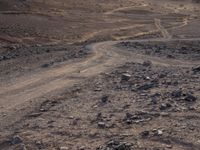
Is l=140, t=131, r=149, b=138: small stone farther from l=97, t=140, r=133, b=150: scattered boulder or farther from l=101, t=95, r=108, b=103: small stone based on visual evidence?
l=101, t=95, r=108, b=103: small stone

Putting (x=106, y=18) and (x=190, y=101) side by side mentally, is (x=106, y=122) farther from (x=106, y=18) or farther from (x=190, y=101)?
(x=106, y=18)

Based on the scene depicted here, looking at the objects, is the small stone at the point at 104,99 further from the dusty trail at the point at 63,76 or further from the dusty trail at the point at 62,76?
the dusty trail at the point at 63,76

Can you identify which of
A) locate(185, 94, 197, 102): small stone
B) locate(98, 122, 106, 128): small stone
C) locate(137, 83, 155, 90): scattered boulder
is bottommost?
locate(137, 83, 155, 90): scattered boulder

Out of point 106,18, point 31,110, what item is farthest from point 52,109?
point 106,18

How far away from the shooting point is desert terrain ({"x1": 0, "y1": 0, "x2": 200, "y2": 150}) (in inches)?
498

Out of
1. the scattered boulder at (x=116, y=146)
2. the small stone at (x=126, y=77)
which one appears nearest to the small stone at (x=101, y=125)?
the scattered boulder at (x=116, y=146)

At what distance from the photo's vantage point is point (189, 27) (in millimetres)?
47750

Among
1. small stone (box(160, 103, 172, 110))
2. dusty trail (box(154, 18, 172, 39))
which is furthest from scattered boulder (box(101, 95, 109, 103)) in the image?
dusty trail (box(154, 18, 172, 39))

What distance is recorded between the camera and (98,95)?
55.7ft

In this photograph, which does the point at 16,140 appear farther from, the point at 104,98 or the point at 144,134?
the point at 104,98

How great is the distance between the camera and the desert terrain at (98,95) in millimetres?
12641

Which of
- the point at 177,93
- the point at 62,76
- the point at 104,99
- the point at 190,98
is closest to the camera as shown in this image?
the point at 190,98

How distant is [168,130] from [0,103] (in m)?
6.86

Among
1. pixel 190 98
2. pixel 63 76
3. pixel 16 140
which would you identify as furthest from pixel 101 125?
pixel 63 76
